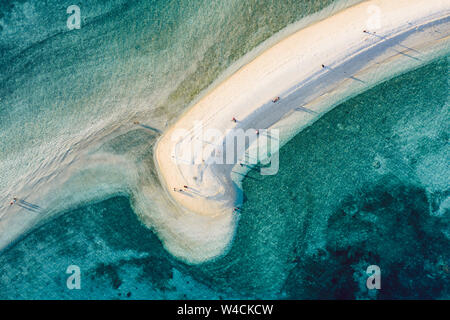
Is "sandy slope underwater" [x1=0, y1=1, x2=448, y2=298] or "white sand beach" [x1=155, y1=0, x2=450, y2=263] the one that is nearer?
"white sand beach" [x1=155, y1=0, x2=450, y2=263]

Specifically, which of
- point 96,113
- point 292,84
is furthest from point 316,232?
point 96,113

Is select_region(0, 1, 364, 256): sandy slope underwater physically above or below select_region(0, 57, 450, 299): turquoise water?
above

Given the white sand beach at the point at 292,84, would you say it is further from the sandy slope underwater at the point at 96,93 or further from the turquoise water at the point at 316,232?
the sandy slope underwater at the point at 96,93

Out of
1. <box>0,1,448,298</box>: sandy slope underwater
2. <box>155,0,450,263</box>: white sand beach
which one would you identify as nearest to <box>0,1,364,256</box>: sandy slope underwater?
<box>0,1,448,298</box>: sandy slope underwater

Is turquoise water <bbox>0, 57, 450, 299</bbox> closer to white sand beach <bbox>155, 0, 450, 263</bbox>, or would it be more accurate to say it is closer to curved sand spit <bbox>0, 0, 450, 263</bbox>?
curved sand spit <bbox>0, 0, 450, 263</bbox>

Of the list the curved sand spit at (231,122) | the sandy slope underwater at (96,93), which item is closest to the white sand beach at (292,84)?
the curved sand spit at (231,122)

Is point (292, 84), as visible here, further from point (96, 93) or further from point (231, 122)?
point (96, 93)

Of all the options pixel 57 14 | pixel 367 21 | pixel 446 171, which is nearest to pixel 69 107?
pixel 57 14
